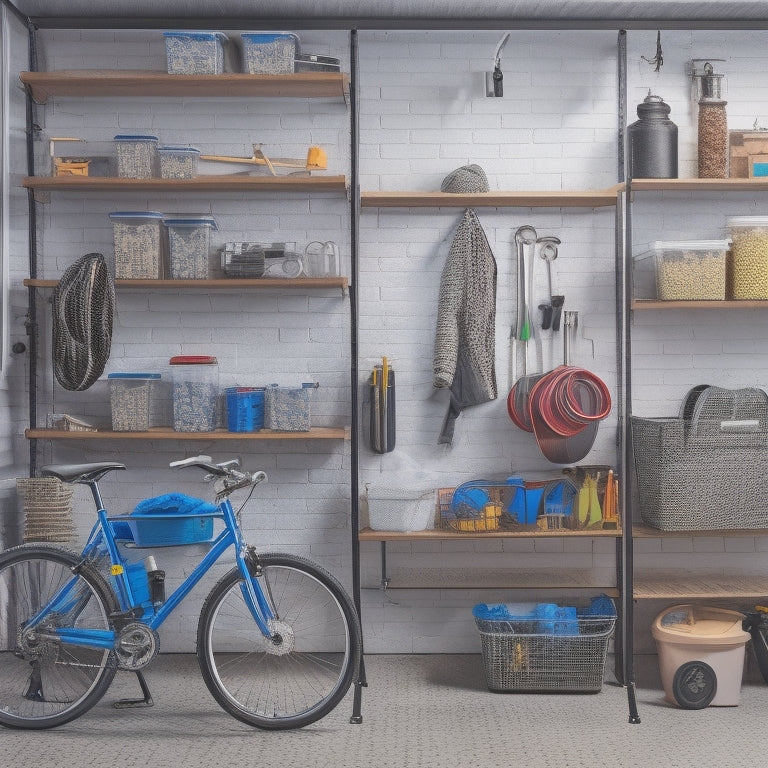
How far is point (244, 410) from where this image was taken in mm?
4000

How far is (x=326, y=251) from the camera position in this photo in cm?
410

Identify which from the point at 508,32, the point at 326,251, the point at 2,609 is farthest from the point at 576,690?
the point at 508,32

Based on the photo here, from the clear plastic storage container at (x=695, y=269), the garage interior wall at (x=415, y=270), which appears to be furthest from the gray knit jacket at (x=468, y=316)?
the clear plastic storage container at (x=695, y=269)

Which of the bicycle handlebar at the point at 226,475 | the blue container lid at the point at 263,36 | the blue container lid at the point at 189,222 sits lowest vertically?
the bicycle handlebar at the point at 226,475

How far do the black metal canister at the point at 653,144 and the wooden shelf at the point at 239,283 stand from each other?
1.38 meters

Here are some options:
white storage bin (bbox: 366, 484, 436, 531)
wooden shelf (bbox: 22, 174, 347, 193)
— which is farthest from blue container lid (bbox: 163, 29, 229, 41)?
white storage bin (bbox: 366, 484, 436, 531)

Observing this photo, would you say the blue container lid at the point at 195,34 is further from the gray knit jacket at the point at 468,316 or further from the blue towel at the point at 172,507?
the blue towel at the point at 172,507

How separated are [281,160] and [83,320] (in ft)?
3.79

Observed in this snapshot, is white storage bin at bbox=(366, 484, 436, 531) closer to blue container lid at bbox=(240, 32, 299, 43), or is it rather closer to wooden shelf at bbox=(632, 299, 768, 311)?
wooden shelf at bbox=(632, 299, 768, 311)

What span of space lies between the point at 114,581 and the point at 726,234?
10.2 ft

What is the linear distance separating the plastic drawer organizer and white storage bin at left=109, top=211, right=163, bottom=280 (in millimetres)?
2103

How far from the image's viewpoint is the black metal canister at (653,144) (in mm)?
3963

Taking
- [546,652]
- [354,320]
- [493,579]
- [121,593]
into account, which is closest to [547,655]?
[546,652]

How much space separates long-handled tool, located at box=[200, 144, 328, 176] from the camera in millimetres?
4102
